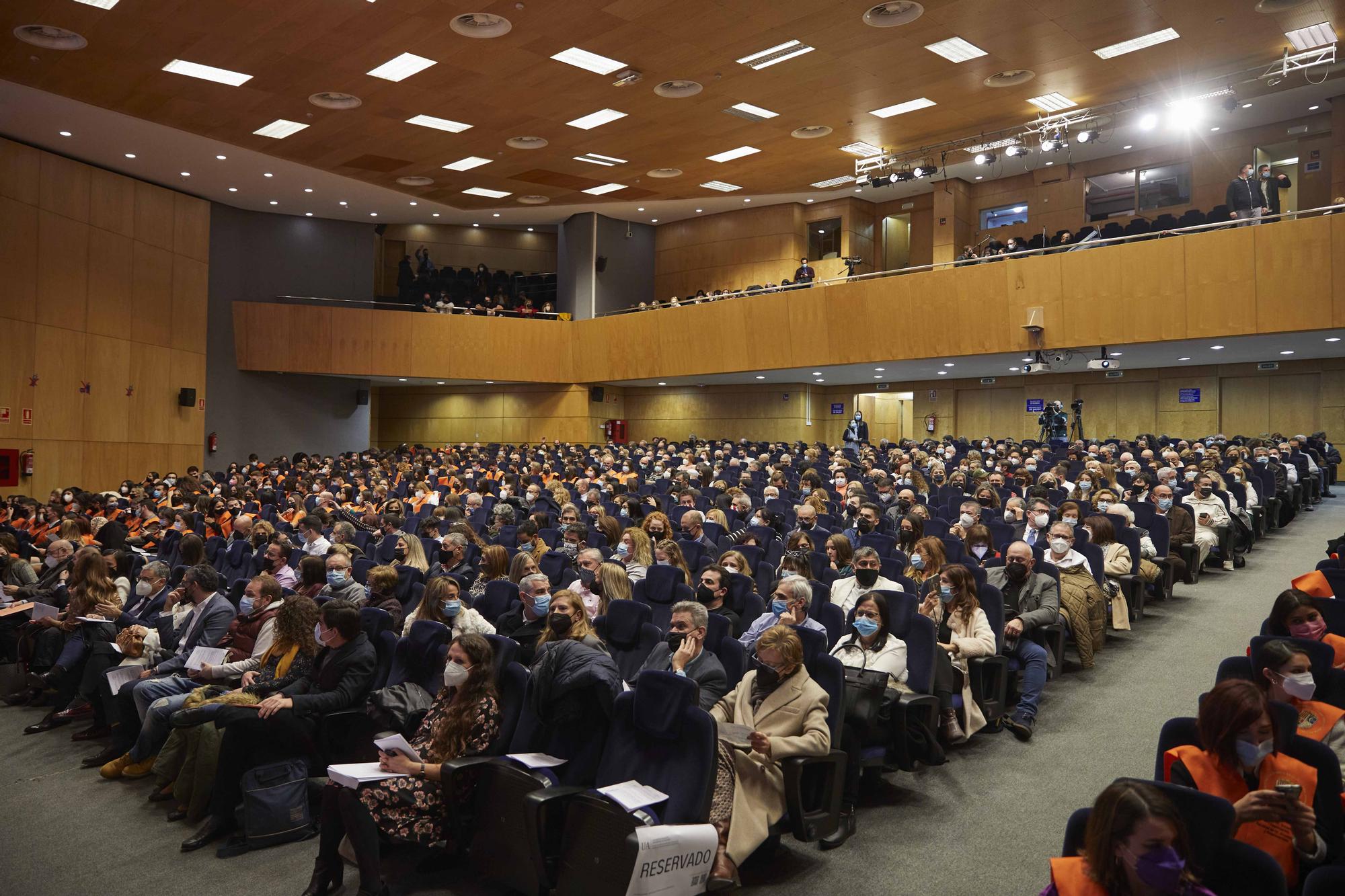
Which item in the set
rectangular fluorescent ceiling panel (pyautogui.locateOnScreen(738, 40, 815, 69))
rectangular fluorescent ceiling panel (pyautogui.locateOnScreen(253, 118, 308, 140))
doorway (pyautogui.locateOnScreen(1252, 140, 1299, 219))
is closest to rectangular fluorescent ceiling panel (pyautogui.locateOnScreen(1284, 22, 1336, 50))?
doorway (pyautogui.locateOnScreen(1252, 140, 1299, 219))

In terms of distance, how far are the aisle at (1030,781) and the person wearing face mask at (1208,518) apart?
1844mm

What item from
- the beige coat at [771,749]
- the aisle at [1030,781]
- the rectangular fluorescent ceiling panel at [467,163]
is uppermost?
the rectangular fluorescent ceiling panel at [467,163]

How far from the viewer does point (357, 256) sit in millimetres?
24516

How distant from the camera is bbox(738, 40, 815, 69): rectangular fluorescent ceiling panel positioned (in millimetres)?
12927

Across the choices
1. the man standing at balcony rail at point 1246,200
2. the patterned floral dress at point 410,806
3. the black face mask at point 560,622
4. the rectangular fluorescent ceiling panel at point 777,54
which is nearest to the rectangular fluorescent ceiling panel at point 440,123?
the rectangular fluorescent ceiling panel at point 777,54

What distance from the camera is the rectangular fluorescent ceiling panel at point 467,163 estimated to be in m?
18.9

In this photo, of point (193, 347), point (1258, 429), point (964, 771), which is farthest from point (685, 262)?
point (964, 771)

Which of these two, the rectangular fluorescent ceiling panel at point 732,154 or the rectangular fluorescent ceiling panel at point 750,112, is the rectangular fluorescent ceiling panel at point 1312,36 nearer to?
the rectangular fluorescent ceiling panel at point 750,112

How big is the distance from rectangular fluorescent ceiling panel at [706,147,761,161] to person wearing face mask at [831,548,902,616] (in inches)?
Result: 562

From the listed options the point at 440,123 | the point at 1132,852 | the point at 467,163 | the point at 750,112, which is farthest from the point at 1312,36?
the point at 467,163

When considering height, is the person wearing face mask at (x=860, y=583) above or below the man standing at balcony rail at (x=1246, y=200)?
below

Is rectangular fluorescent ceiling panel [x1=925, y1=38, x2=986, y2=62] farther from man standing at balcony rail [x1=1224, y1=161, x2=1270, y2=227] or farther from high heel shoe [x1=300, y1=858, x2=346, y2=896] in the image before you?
high heel shoe [x1=300, y1=858, x2=346, y2=896]

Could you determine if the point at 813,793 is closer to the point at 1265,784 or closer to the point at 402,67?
the point at 1265,784

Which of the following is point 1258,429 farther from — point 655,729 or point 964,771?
point 655,729
